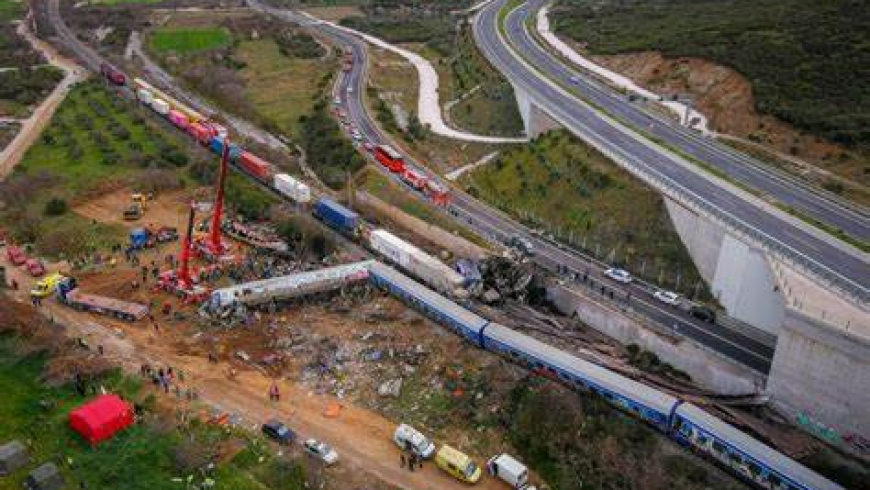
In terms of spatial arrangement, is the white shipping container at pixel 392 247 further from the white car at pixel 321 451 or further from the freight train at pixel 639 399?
the white car at pixel 321 451

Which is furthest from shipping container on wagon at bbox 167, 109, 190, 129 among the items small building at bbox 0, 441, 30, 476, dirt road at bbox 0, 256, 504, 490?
small building at bbox 0, 441, 30, 476

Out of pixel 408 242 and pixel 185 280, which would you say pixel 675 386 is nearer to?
pixel 408 242

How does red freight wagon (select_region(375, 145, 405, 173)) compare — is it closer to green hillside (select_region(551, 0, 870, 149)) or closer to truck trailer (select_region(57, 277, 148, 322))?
truck trailer (select_region(57, 277, 148, 322))

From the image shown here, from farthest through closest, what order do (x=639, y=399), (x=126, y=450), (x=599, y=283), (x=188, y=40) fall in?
(x=188, y=40)
(x=599, y=283)
(x=639, y=399)
(x=126, y=450)

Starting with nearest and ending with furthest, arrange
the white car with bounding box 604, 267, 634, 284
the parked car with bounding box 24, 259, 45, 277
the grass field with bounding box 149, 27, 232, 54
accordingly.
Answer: the white car with bounding box 604, 267, 634, 284 → the parked car with bounding box 24, 259, 45, 277 → the grass field with bounding box 149, 27, 232, 54

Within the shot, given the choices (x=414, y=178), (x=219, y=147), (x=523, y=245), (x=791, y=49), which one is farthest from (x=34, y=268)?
(x=791, y=49)

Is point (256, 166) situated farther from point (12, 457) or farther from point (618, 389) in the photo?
point (618, 389)

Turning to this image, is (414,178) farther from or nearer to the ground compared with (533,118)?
nearer to the ground
